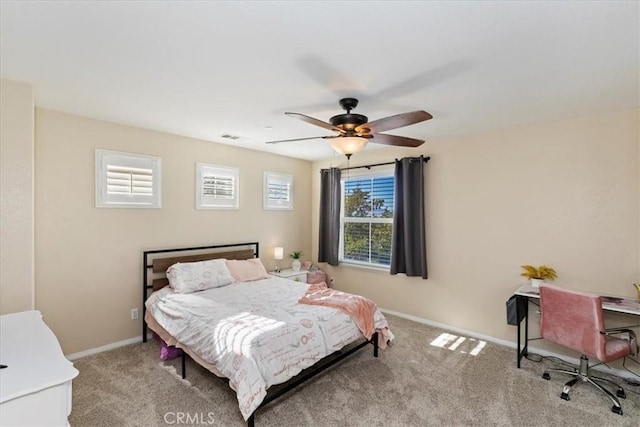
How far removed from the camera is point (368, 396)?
2541mm

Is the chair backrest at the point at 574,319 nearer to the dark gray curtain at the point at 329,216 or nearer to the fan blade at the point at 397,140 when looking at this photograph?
the fan blade at the point at 397,140

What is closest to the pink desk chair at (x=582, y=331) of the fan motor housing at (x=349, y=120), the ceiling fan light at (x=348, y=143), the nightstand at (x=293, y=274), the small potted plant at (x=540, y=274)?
the small potted plant at (x=540, y=274)

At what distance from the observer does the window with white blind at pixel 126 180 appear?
3.30 meters

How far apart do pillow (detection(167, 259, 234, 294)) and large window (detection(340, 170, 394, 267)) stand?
2159mm

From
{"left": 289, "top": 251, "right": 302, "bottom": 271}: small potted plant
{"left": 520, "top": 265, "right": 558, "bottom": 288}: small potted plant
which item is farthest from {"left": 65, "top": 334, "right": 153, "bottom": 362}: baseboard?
{"left": 520, "top": 265, "right": 558, "bottom": 288}: small potted plant

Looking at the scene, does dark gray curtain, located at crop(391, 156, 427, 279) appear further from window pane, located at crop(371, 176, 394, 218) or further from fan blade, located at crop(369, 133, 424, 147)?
fan blade, located at crop(369, 133, 424, 147)

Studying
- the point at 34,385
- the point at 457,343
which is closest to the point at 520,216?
the point at 457,343

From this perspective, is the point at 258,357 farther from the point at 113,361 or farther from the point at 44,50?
the point at 44,50

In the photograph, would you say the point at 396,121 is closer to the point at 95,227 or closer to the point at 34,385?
the point at 34,385

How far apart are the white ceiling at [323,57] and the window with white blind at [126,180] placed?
1.69 ft

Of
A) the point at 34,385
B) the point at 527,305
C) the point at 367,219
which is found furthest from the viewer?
Result: the point at 367,219

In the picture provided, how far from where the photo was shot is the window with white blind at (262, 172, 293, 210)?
4.96 meters

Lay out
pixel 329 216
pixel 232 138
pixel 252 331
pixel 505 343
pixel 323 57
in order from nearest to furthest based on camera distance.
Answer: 1. pixel 323 57
2. pixel 252 331
3. pixel 505 343
4. pixel 232 138
5. pixel 329 216

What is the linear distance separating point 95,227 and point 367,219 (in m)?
3.55
